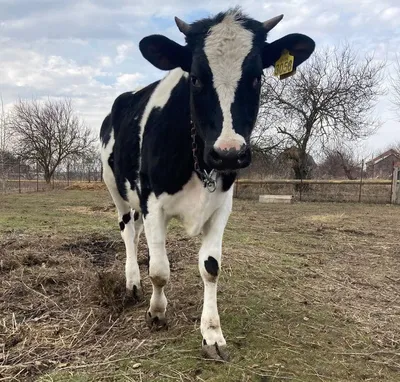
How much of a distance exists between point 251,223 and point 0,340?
8158 mm

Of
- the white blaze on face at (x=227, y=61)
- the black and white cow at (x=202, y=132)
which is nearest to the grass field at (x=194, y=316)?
the black and white cow at (x=202, y=132)

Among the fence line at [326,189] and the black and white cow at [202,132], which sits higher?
the black and white cow at [202,132]

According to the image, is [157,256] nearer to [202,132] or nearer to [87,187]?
[202,132]

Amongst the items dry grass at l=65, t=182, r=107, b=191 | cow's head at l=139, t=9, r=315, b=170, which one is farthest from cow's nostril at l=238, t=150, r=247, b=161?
dry grass at l=65, t=182, r=107, b=191

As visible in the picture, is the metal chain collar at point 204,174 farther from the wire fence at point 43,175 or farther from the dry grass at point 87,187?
the wire fence at point 43,175

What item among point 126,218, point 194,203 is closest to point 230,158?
point 194,203

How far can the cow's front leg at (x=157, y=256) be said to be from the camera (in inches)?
133

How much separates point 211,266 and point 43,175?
3970 cm

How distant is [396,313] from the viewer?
4.12 meters

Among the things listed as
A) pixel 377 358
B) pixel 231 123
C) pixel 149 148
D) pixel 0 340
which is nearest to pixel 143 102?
pixel 149 148

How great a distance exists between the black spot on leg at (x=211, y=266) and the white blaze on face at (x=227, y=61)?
1.14 m

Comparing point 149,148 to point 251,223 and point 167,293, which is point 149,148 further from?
point 251,223

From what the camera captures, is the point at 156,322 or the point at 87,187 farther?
the point at 87,187

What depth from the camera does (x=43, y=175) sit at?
40.0m
